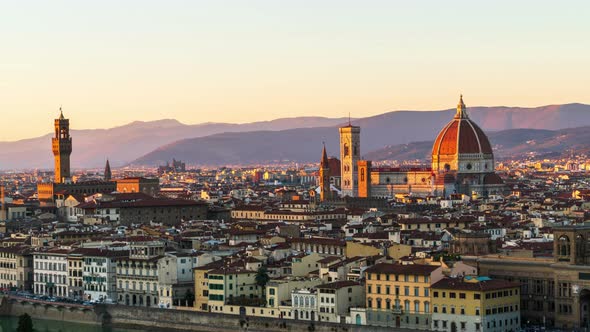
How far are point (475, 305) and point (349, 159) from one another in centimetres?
10653

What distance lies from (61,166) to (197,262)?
81.9 metres

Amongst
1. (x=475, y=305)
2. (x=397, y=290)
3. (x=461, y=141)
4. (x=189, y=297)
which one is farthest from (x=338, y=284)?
(x=461, y=141)

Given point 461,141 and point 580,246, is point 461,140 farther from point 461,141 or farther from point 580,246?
point 580,246

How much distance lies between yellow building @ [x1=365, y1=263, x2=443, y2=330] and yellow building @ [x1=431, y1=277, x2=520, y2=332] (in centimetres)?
57

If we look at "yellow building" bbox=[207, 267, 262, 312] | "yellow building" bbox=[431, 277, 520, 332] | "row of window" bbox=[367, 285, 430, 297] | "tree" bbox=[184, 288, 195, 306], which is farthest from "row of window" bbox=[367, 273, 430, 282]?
"tree" bbox=[184, 288, 195, 306]

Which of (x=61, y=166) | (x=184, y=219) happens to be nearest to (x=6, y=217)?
(x=184, y=219)

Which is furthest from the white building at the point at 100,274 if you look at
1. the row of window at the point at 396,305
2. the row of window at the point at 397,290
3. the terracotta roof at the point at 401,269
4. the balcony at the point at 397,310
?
the balcony at the point at 397,310

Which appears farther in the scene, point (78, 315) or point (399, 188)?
point (399, 188)

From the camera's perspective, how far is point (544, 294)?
184 ft

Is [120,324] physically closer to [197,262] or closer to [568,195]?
[197,262]

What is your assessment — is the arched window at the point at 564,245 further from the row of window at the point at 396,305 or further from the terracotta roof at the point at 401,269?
the row of window at the point at 396,305

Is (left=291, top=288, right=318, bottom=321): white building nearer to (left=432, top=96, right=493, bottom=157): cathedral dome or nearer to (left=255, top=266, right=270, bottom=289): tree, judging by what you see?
(left=255, top=266, right=270, bottom=289): tree

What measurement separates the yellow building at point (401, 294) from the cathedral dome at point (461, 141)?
9842 cm

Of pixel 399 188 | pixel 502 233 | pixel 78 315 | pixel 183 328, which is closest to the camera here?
pixel 183 328
